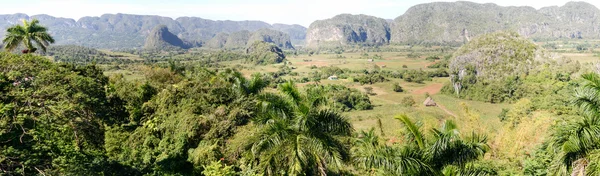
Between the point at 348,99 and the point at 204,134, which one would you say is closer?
the point at 204,134

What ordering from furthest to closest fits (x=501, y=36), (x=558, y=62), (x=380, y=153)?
(x=501, y=36) → (x=558, y=62) → (x=380, y=153)

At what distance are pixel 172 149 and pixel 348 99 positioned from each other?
35.8 meters

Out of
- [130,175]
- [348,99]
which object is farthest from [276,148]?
[348,99]

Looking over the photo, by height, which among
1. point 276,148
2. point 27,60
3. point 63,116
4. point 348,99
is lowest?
point 348,99

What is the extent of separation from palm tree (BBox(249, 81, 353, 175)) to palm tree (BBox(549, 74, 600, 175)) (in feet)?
14.2

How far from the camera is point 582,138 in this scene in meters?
5.59

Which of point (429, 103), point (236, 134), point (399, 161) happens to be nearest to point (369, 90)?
point (429, 103)

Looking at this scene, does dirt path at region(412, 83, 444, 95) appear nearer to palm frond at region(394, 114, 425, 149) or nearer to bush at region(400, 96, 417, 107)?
bush at region(400, 96, 417, 107)

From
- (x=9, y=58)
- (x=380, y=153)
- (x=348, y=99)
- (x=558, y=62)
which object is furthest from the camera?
(x=558, y=62)

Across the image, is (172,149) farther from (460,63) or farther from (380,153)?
(460,63)

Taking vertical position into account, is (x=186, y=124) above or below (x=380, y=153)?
below

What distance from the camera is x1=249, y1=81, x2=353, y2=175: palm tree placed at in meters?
7.78

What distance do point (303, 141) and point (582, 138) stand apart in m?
5.39

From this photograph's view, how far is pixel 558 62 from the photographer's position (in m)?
50.3
